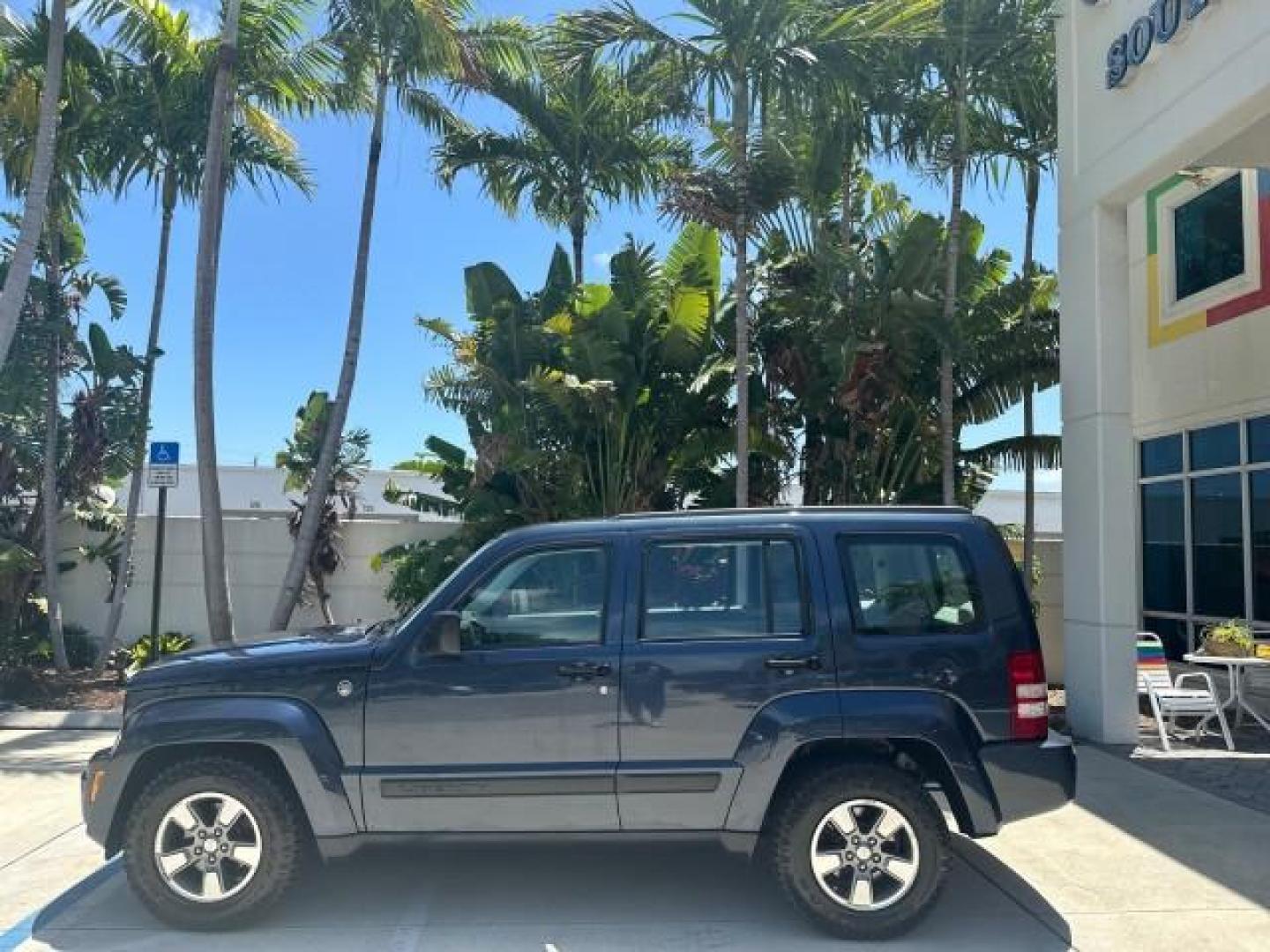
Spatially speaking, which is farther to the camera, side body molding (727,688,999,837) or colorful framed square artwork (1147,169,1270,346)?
colorful framed square artwork (1147,169,1270,346)

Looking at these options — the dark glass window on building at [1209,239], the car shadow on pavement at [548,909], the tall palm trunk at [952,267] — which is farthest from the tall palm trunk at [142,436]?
the dark glass window on building at [1209,239]

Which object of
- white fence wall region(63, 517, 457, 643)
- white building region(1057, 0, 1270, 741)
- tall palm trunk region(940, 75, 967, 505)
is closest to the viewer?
white building region(1057, 0, 1270, 741)

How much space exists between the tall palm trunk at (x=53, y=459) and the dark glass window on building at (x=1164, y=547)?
44.3ft

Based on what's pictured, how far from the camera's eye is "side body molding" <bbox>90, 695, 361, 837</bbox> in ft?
15.9

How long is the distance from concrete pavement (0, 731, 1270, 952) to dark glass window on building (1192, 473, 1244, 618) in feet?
21.3

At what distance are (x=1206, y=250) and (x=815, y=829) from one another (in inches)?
436

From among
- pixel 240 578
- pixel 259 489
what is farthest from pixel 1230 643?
pixel 259 489

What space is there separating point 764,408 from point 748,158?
9.53 ft

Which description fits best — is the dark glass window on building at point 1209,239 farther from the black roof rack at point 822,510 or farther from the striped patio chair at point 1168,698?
the black roof rack at point 822,510

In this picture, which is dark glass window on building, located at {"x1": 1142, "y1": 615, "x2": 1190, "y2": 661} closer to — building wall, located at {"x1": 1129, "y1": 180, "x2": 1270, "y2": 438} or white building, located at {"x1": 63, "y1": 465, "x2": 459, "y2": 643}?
building wall, located at {"x1": 1129, "y1": 180, "x2": 1270, "y2": 438}

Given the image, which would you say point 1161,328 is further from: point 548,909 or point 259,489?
point 259,489

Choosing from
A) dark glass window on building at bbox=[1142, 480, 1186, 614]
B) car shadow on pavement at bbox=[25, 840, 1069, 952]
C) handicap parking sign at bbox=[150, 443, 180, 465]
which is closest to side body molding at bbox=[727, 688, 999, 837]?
car shadow on pavement at bbox=[25, 840, 1069, 952]

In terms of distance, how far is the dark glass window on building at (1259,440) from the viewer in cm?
1182

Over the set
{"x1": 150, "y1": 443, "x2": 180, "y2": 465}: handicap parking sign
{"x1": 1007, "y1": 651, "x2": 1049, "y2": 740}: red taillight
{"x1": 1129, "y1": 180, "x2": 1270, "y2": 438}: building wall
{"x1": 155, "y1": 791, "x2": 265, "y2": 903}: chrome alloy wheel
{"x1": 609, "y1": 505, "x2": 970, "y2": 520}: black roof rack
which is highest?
{"x1": 1129, "y1": 180, "x2": 1270, "y2": 438}: building wall
